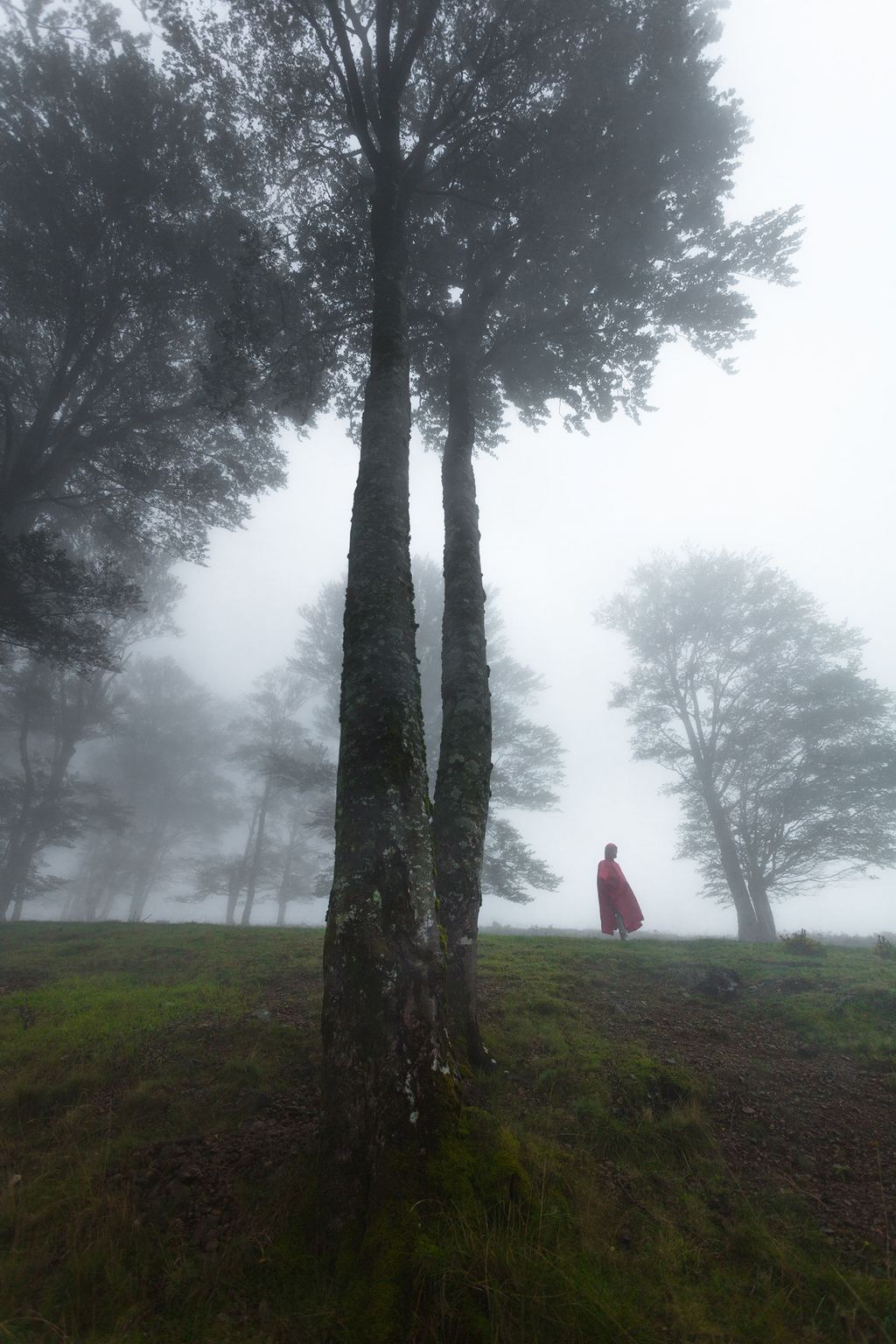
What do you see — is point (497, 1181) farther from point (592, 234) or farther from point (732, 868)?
point (732, 868)

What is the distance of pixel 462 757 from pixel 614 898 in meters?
8.15

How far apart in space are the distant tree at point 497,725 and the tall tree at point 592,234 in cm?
745

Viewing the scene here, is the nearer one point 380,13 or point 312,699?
point 380,13

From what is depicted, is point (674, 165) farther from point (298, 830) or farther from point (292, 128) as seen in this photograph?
point (298, 830)

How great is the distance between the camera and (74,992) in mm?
6121

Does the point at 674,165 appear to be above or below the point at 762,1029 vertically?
above

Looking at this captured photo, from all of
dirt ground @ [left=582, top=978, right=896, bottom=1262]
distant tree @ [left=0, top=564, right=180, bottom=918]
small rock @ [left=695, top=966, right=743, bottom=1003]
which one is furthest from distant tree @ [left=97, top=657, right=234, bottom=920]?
dirt ground @ [left=582, top=978, right=896, bottom=1262]

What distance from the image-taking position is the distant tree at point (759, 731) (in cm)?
1555

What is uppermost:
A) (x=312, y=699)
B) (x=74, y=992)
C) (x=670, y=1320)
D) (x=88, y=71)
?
(x=88, y=71)

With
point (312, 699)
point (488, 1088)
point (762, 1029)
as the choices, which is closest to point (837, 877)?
point (762, 1029)

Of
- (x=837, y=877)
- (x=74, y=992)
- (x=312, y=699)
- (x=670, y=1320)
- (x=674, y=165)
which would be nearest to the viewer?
(x=670, y=1320)

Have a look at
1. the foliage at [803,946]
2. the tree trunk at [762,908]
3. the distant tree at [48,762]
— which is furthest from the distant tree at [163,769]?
the foliage at [803,946]

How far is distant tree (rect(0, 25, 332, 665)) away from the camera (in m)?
11.1

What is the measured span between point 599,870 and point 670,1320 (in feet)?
34.0
